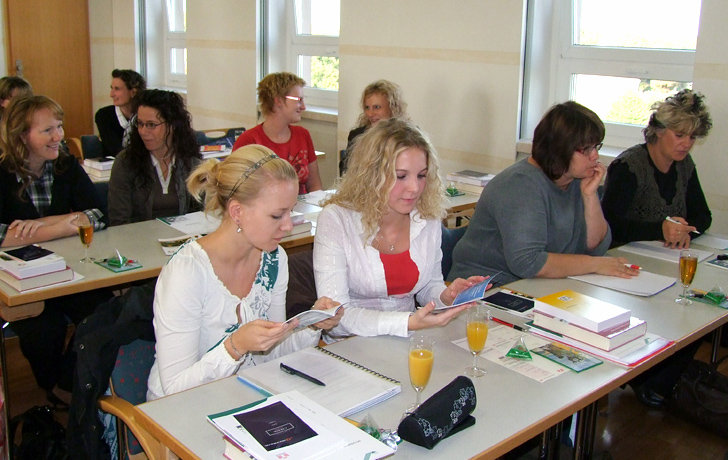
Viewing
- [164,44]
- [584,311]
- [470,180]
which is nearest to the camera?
[584,311]

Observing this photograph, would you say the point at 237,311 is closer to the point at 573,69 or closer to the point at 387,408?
the point at 387,408

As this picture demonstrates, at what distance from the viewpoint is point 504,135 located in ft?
15.3

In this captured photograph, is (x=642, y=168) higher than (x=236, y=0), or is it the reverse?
(x=236, y=0)

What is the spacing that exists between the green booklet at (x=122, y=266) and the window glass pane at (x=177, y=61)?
5.70 meters

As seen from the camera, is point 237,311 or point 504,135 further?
point 504,135

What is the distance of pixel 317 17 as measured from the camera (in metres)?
6.33

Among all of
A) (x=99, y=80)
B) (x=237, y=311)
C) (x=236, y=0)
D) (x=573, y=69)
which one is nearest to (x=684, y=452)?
(x=237, y=311)

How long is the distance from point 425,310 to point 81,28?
7883mm

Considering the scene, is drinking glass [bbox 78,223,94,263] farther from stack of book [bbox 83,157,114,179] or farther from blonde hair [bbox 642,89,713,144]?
blonde hair [bbox 642,89,713,144]

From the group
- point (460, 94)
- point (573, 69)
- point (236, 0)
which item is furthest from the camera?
point (236, 0)

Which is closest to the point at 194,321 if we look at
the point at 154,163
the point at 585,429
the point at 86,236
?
the point at 86,236

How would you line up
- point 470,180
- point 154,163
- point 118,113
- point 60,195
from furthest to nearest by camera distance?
point 118,113 < point 470,180 < point 154,163 < point 60,195

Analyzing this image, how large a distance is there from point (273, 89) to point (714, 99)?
2.61 m

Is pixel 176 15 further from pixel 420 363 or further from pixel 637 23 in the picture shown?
pixel 420 363
